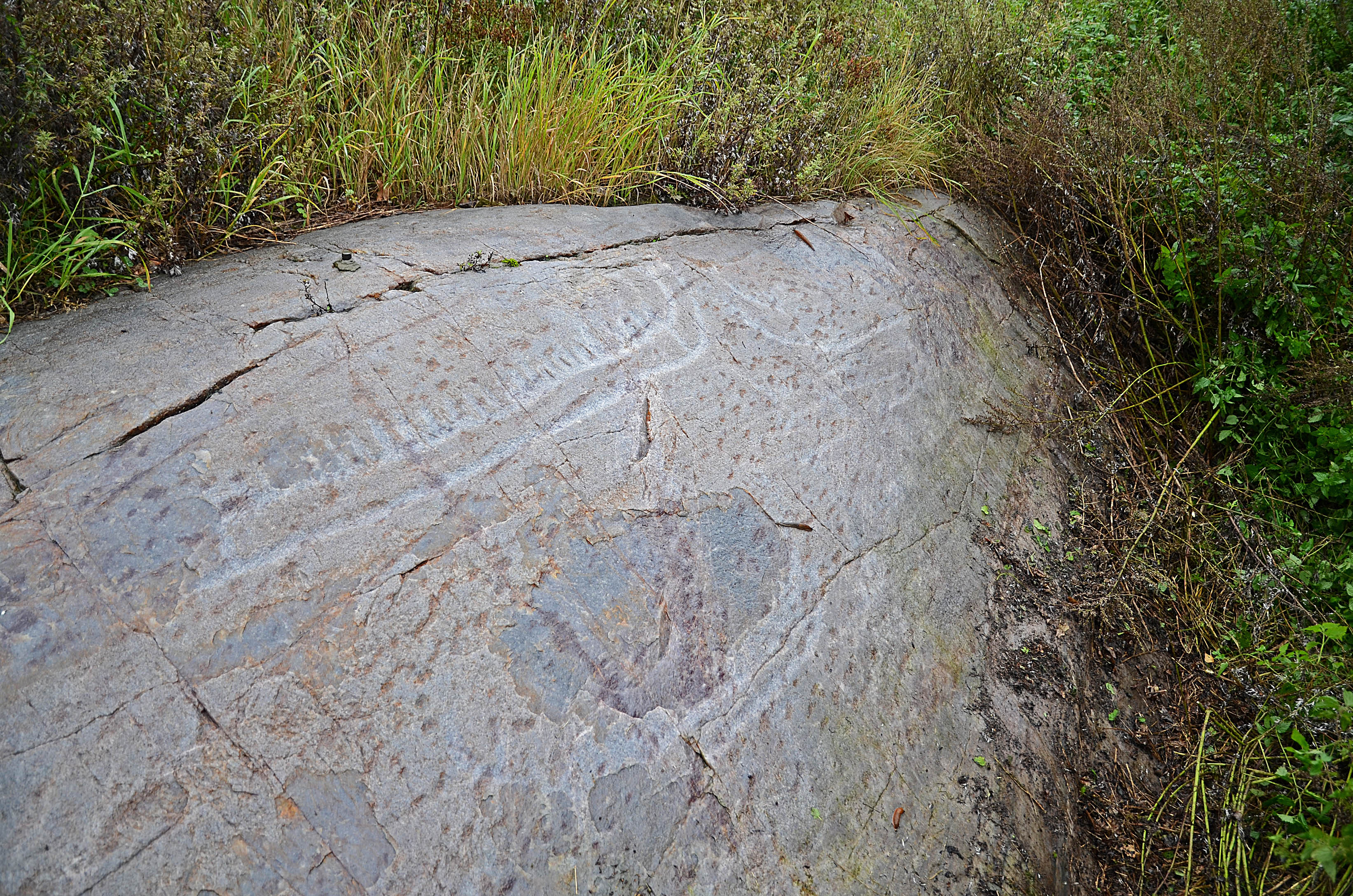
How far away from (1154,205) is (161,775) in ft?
11.4

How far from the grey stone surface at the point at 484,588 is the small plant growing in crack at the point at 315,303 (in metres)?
0.01

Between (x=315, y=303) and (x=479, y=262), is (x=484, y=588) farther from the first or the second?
(x=479, y=262)

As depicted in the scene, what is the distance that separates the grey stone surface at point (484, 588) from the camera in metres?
1.31

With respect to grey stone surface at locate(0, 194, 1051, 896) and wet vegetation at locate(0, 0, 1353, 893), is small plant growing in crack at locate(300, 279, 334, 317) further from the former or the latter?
wet vegetation at locate(0, 0, 1353, 893)

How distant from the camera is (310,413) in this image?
1729 millimetres

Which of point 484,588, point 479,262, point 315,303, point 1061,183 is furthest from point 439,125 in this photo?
point 1061,183

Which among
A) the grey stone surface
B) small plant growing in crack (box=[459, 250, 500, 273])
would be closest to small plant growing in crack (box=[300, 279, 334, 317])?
the grey stone surface

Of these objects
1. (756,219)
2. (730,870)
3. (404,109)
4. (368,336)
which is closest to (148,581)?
(368,336)

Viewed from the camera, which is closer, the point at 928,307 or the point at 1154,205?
the point at 928,307

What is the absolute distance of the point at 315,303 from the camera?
6.52ft

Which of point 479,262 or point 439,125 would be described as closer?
point 479,262

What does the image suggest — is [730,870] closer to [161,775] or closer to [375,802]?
[375,802]

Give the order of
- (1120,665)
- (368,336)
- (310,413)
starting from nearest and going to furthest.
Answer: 1. (310,413)
2. (368,336)
3. (1120,665)

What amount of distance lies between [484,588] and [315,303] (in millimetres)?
905
